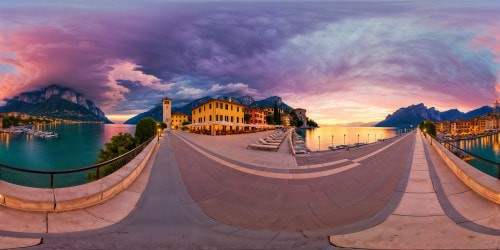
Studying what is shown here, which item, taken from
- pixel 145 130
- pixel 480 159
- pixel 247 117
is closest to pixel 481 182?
pixel 480 159

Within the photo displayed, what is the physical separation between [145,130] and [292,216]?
23930 mm

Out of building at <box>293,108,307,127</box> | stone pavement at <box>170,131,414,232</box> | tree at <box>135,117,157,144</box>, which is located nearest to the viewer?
stone pavement at <box>170,131,414,232</box>

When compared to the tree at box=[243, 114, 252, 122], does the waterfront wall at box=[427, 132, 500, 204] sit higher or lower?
lower

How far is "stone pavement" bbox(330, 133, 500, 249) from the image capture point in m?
3.64

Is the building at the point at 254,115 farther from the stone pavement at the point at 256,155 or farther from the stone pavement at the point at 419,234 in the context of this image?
the stone pavement at the point at 419,234

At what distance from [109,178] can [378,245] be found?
21.5 feet

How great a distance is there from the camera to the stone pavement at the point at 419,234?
3.64 meters

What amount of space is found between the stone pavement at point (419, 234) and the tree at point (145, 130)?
948 inches

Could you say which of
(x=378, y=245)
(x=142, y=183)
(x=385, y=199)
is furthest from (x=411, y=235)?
(x=142, y=183)

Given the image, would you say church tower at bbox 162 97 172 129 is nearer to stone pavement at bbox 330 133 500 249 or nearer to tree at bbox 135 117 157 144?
tree at bbox 135 117 157 144

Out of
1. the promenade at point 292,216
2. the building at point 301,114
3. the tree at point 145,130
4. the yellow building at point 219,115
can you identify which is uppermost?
the building at point 301,114

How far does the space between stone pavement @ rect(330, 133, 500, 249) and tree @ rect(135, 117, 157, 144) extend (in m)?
24.1

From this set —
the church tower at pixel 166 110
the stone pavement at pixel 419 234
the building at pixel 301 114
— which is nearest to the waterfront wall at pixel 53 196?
the stone pavement at pixel 419 234

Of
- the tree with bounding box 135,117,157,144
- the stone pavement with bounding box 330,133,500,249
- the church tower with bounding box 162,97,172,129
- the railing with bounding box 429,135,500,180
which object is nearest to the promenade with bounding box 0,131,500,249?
the stone pavement with bounding box 330,133,500,249
